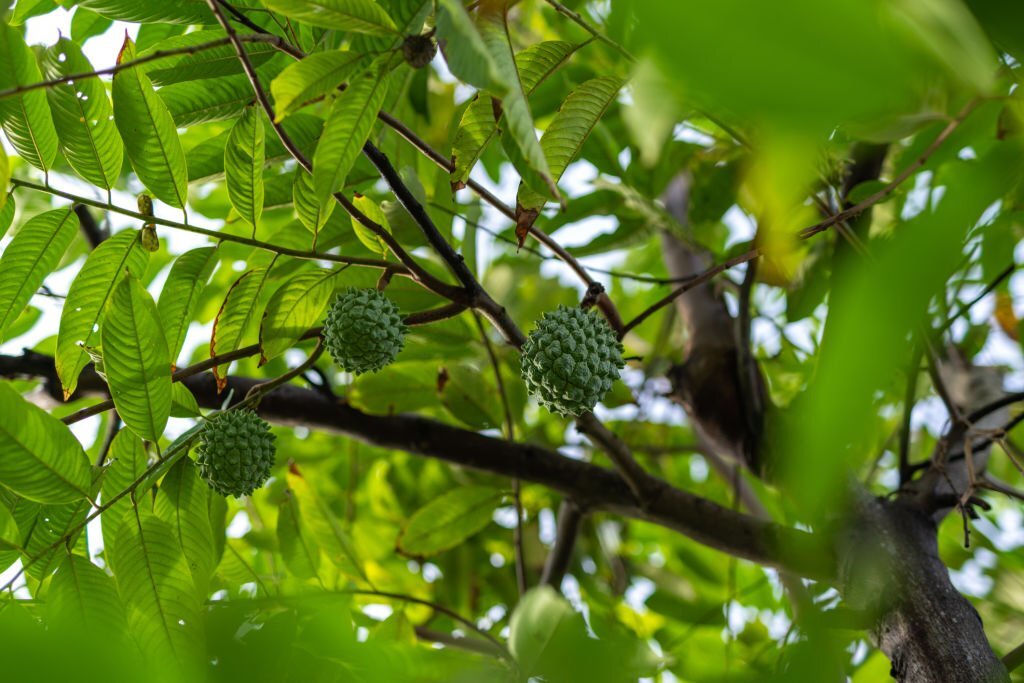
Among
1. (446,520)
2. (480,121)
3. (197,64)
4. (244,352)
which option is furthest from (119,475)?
(446,520)

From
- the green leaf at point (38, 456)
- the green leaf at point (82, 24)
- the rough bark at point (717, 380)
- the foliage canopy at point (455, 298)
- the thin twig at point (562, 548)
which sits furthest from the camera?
the thin twig at point (562, 548)

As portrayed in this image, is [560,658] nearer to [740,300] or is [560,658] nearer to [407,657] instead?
[407,657]

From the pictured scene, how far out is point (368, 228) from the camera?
3.75 ft

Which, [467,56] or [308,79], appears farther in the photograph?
[308,79]

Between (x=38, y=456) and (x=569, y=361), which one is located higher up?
(x=569, y=361)

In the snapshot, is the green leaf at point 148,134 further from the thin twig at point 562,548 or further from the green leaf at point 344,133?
the thin twig at point 562,548

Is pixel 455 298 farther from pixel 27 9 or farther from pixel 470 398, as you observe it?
pixel 27 9

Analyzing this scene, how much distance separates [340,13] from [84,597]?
79 centimetres

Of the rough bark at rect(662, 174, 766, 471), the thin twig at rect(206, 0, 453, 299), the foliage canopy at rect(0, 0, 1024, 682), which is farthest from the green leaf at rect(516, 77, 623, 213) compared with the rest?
the rough bark at rect(662, 174, 766, 471)

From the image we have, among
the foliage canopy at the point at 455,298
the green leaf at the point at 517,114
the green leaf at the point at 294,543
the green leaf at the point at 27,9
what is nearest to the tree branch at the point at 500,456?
the foliage canopy at the point at 455,298

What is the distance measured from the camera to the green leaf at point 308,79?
2.94 ft

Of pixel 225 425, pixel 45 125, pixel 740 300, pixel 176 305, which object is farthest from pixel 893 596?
pixel 45 125

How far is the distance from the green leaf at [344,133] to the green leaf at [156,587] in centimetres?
55

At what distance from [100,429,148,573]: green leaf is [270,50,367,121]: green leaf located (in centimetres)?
56
